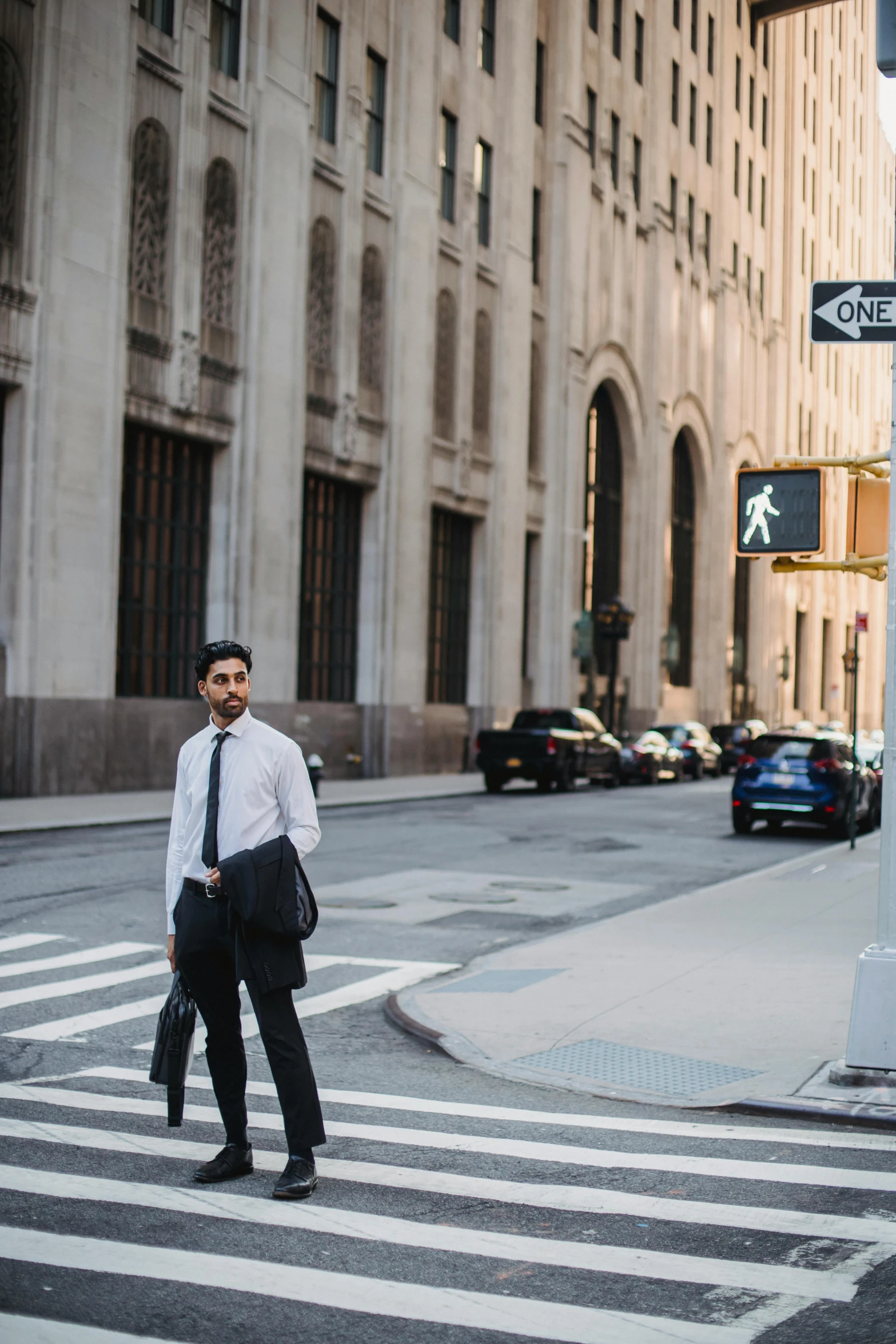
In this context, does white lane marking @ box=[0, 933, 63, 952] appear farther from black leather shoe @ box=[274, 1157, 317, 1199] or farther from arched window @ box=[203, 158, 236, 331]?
arched window @ box=[203, 158, 236, 331]

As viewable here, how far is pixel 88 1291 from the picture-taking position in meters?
4.67

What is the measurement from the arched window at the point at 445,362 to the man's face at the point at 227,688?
3547 cm

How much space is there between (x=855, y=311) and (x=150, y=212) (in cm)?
2357

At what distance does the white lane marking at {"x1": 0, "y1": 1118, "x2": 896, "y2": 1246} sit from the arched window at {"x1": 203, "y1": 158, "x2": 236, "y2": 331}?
86.1 ft

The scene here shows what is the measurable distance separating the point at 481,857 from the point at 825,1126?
1236cm

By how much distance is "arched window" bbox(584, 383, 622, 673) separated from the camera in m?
53.3

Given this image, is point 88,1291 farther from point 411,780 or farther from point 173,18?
point 411,780

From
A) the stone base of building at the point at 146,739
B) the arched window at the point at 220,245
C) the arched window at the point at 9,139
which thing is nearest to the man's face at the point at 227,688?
the stone base of building at the point at 146,739

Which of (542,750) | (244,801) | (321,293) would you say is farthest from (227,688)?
(321,293)

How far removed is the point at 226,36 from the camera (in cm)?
3203

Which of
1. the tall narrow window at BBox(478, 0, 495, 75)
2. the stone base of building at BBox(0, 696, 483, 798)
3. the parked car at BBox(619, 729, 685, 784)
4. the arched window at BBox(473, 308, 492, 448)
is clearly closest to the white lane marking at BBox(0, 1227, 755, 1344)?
the stone base of building at BBox(0, 696, 483, 798)

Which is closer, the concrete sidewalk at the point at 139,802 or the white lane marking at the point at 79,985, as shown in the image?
the white lane marking at the point at 79,985

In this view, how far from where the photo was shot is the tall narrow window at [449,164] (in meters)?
41.6

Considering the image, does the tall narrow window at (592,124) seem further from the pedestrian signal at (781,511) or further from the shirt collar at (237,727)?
the shirt collar at (237,727)
